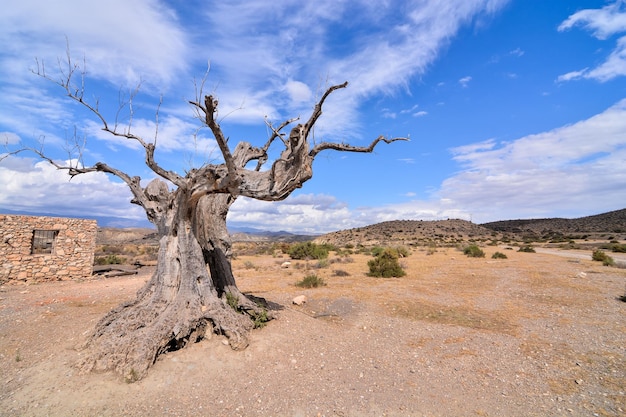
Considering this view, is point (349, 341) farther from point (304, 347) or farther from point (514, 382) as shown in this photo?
point (514, 382)

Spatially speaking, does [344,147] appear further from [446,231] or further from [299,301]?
[446,231]

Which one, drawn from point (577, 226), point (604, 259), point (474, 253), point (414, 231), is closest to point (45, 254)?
point (474, 253)

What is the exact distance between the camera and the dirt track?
4.48m

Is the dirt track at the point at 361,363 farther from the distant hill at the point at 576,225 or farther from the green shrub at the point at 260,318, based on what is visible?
the distant hill at the point at 576,225

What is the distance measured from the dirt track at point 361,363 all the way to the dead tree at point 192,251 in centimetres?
36

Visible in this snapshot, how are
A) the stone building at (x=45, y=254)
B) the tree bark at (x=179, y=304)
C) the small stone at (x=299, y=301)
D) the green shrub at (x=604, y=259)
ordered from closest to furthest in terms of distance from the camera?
the tree bark at (x=179, y=304), the small stone at (x=299, y=301), the stone building at (x=45, y=254), the green shrub at (x=604, y=259)

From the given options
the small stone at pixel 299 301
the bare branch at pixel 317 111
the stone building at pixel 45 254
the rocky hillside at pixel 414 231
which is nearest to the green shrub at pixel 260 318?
the small stone at pixel 299 301

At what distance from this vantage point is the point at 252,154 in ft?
27.3

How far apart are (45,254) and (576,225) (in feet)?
264

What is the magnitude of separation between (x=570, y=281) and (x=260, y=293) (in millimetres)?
12625

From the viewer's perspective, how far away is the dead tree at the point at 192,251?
5.34 metres

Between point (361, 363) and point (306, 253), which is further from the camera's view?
point (306, 253)

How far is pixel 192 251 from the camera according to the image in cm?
684

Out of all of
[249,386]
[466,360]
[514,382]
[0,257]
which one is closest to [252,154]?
[249,386]
